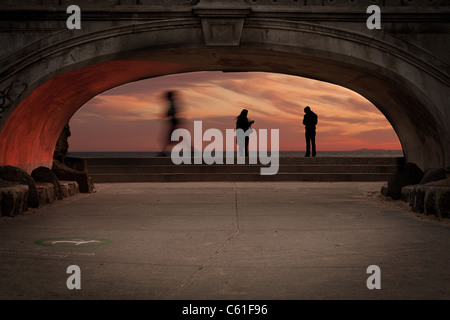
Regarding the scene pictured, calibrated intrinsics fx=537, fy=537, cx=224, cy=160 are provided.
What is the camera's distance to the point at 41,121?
12195 mm

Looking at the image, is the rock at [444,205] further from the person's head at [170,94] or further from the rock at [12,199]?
the person's head at [170,94]

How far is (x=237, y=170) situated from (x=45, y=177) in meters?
8.39

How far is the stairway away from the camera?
18219 mm

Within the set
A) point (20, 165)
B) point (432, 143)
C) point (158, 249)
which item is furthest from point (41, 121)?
point (432, 143)

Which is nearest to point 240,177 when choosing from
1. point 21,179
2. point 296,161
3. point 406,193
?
point 296,161

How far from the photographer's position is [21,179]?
9.92 metres

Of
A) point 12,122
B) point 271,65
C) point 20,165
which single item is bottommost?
point 20,165

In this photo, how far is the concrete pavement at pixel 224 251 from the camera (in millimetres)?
4277

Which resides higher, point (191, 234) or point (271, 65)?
point (271, 65)

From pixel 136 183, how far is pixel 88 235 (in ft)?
34.1

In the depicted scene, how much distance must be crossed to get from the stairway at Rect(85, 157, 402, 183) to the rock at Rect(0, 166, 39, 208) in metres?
7.86
